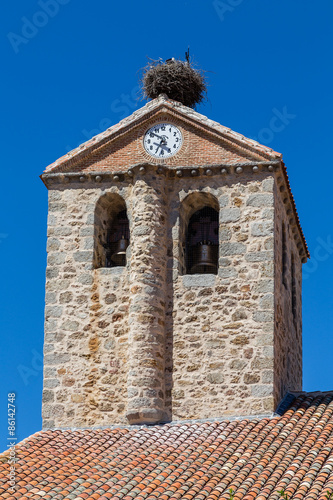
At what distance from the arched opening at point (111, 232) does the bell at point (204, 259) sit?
141 centimetres

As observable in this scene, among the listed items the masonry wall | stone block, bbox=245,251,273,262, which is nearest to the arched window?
stone block, bbox=245,251,273,262

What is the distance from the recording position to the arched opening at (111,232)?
25828 mm

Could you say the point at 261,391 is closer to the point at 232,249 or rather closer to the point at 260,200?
the point at 232,249

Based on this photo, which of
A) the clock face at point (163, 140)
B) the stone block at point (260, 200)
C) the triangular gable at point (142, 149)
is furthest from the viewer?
Result: the clock face at point (163, 140)

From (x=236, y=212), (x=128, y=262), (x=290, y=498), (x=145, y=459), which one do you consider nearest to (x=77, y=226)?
(x=128, y=262)

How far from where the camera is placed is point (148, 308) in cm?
2462

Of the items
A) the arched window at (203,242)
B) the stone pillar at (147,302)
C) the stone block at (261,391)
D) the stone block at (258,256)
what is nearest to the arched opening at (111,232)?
the stone pillar at (147,302)

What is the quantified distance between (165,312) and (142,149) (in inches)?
138

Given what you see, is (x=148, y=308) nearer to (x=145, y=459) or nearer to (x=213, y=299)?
(x=213, y=299)

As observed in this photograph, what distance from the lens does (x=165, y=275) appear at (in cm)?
2509

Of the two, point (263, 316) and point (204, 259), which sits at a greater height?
point (204, 259)

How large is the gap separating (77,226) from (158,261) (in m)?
1.97

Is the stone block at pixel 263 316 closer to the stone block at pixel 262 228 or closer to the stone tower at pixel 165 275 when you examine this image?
the stone tower at pixel 165 275

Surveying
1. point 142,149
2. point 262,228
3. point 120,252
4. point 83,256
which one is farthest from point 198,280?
point 142,149
